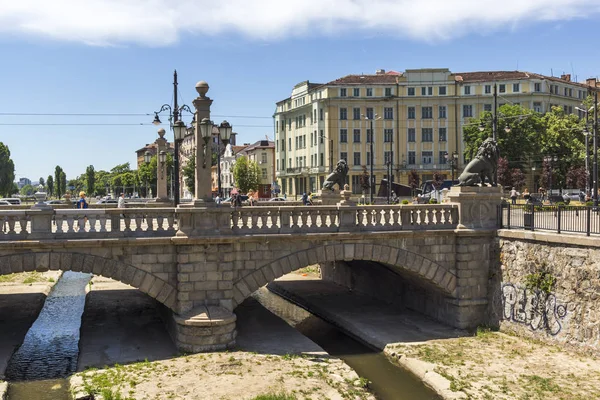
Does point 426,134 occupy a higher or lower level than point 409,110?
lower

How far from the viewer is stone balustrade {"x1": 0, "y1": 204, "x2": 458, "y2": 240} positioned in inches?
755

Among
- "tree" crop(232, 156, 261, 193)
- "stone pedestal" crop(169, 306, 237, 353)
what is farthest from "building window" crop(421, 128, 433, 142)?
"stone pedestal" crop(169, 306, 237, 353)

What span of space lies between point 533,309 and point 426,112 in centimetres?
6207

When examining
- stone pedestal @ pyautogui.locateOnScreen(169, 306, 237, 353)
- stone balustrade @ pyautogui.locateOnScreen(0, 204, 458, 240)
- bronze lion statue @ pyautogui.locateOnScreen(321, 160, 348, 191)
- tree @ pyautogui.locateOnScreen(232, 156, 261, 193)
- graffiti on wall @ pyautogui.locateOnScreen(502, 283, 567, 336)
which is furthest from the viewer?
tree @ pyautogui.locateOnScreen(232, 156, 261, 193)

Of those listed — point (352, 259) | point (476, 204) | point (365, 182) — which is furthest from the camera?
point (365, 182)

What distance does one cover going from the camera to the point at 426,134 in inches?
3226

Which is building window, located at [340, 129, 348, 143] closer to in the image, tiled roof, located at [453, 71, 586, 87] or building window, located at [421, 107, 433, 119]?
building window, located at [421, 107, 433, 119]

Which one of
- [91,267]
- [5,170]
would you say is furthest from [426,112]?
[5,170]

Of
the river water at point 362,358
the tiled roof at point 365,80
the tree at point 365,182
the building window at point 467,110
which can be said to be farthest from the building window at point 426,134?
the river water at point 362,358

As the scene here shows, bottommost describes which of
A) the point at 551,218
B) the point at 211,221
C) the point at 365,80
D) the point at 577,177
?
the point at 551,218

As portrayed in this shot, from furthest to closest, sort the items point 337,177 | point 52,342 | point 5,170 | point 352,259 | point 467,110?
point 5,170 → point 467,110 → point 337,177 → point 52,342 → point 352,259

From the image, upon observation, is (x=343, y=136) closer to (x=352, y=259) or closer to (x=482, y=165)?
(x=482, y=165)

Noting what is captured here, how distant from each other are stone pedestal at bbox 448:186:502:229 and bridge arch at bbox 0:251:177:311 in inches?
430

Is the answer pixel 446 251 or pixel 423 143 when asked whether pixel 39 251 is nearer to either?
pixel 446 251
